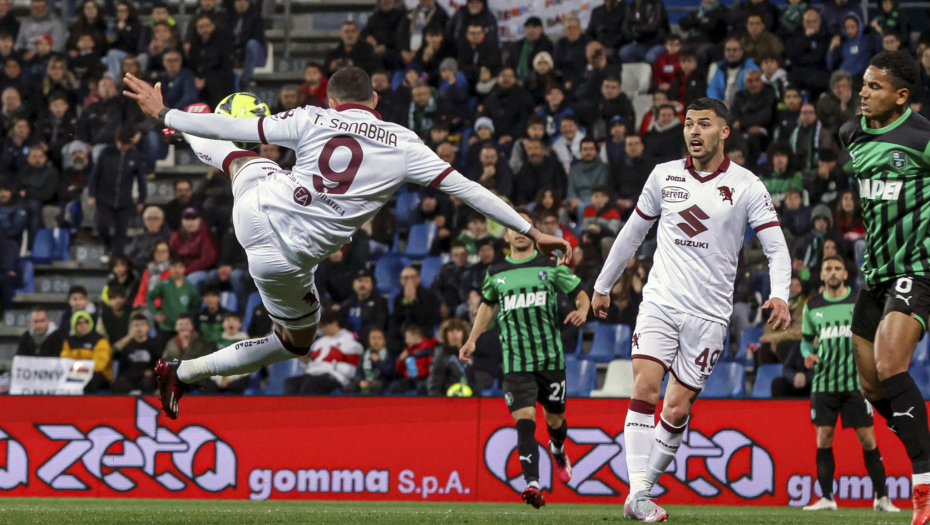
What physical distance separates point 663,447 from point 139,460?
20.4ft

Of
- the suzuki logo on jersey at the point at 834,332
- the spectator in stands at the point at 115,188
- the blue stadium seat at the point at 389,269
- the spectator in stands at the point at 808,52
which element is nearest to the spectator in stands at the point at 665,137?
the spectator in stands at the point at 808,52

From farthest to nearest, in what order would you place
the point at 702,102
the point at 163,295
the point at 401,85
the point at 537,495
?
the point at 401,85 < the point at 163,295 < the point at 537,495 < the point at 702,102

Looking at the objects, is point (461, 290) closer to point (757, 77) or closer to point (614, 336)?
point (614, 336)

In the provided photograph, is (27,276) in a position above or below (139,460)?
above

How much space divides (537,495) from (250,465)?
3721mm

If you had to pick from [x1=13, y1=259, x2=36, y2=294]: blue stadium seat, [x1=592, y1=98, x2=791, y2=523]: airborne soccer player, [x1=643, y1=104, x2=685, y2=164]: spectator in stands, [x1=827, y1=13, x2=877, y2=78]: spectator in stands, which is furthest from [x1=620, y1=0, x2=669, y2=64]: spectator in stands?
[x1=592, y1=98, x2=791, y2=523]: airborne soccer player

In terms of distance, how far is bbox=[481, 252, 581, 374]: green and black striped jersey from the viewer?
9.26m

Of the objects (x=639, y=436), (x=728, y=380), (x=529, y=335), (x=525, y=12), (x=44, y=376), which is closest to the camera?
(x=639, y=436)

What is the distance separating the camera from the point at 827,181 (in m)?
13.5

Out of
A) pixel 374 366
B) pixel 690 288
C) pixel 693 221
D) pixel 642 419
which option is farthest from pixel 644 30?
pixel 642 419

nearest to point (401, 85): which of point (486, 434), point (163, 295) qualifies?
point (163, 295)

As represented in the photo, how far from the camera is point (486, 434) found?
35.8ft

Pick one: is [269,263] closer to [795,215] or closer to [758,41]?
[795,215]

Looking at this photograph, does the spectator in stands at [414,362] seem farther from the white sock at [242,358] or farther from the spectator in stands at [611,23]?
the spectator in stands at [611,23]
